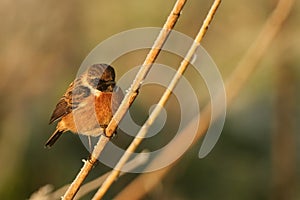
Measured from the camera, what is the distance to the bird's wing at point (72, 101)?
10.2ft

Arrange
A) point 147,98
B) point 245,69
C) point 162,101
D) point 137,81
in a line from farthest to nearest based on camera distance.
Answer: point 147,98
point 245,69
point 162,101
point 137,81

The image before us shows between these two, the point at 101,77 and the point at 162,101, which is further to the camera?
the point at 101,77

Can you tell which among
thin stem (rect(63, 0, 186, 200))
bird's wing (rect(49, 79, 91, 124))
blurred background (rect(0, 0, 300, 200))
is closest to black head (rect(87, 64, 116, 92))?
bird's wing (rect(49, 79, 91, 124))

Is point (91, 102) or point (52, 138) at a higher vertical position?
point (91, 102)

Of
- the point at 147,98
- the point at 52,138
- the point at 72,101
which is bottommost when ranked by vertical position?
the point at 147,98

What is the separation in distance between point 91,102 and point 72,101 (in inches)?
4.5

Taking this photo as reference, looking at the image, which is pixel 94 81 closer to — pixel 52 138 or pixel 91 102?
pixel 91 102

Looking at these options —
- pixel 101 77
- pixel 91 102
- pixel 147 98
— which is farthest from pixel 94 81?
pixel 147 98

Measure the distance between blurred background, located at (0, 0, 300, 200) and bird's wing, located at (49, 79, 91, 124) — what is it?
1.53 ft

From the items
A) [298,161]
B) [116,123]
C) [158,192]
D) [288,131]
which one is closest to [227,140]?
[298,161]

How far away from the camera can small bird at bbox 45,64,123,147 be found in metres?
2.84

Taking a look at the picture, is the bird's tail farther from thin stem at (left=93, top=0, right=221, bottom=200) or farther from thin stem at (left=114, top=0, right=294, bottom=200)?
thin stem at (left=93, top=0, right=221, bottom=200)

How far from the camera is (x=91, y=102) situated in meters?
3.08

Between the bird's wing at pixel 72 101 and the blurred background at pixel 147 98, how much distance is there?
0.47m
